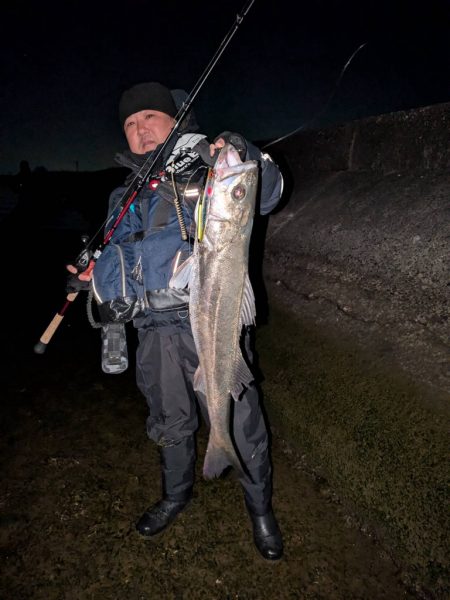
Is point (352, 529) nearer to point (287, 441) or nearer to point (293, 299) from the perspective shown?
point (287, 441)

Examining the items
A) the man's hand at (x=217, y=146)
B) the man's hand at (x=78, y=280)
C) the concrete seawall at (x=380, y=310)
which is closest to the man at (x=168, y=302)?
the man's hand at (x=217, y=146)

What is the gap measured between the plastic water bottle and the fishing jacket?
1.05 feet

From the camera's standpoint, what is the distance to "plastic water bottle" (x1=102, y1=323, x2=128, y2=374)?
3.08 metres

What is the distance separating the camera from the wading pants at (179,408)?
279cm

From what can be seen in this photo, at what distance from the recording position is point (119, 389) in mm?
4703

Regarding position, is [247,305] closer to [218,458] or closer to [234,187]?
[234,187]

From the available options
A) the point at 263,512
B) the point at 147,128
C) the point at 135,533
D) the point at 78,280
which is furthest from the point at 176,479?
the point at 147,128

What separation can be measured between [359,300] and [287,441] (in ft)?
5.15

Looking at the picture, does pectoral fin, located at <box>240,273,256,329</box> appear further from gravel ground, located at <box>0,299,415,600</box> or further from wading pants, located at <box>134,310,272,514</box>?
gravel ground, located at <box>0,299,415,600</box>

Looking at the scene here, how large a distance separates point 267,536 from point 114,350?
190 cm

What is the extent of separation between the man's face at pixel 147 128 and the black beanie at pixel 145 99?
40 millimetres

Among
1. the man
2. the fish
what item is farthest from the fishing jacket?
the fish

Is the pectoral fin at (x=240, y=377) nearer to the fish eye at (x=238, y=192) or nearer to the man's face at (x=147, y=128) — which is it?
the fish eye at (x=238, y=192)

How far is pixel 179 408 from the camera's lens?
2.93 metres
